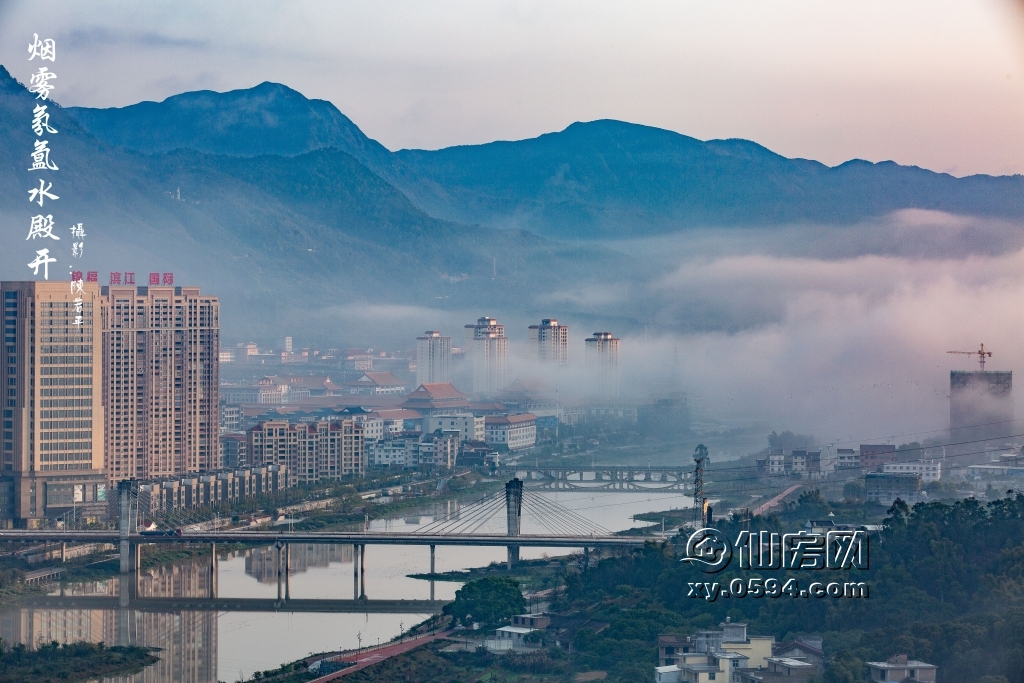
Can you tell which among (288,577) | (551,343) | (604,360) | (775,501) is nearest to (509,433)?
(775,501)

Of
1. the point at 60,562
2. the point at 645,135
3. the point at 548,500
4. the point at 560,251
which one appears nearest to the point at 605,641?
the point at 60,562

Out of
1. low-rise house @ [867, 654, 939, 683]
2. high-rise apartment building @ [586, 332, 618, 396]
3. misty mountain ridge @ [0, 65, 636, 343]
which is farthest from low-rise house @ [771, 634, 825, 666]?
misty mountain ridge @ [0, 65, 636, 343]

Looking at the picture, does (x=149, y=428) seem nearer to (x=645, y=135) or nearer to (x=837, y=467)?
(x=837, y=467)

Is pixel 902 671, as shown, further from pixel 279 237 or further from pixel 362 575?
pixel 279 237

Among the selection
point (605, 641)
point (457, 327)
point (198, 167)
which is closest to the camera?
point (605, 641)

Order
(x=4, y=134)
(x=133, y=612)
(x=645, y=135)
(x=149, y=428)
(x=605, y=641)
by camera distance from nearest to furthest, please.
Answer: (x=605, y=641), (x=133, y=612), (x=149, y=428), (x=4, y=134), (x=645, y=135)

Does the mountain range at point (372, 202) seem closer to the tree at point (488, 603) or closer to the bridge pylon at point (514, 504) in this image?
the bridge pylon at point (514, 504)

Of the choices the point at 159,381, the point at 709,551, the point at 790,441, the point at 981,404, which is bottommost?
the point at 709,551
